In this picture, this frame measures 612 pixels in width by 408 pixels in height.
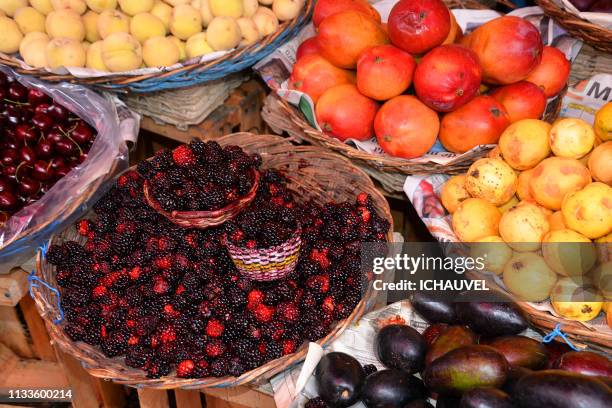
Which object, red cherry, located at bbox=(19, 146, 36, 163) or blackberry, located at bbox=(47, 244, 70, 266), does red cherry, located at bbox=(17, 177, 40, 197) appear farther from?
blackberry, located at bbox=(47, 244, 70, 266)

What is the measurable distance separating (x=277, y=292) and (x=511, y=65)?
3.43ft

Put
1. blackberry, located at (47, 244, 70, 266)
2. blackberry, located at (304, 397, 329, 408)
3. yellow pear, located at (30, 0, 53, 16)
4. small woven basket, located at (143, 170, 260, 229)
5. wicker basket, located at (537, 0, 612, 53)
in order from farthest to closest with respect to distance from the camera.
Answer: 1. yellow pear, located at (30, 0, 53, 16)
2. wicker basket, located at (537, 0, 612, 53)
3. blackberry, located at (47, 244, 70, 266)
4. small woven basket, located at (143, 170, 260, 229)
5. blackberry, located at (304, 397, 329, 408)

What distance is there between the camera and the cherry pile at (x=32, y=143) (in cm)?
177

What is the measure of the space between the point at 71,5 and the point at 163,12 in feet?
1.20

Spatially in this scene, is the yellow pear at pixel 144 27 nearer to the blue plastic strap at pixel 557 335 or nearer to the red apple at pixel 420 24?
the red apple at pixel 420 24

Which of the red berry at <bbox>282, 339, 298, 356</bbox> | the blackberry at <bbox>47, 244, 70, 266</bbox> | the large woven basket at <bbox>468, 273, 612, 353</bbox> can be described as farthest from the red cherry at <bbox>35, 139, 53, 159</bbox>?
the large woven basket at <bbox>468, 273, 612, 353</bbox>

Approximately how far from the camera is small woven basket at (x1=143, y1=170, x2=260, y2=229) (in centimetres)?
149

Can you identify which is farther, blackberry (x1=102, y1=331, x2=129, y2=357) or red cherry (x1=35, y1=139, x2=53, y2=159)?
red cherry (x1=35, y1=139, x2=53, y2=159)

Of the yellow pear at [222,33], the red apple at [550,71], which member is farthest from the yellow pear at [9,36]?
the red apple at [550,71]

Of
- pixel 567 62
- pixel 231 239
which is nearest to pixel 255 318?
pixel 231 239

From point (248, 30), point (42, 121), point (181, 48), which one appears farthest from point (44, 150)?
point (248, 30)

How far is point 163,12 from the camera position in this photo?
2.10 m

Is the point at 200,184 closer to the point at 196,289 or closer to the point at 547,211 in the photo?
the point at 196,289

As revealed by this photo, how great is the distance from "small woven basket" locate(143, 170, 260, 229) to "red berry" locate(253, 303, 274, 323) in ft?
0.92
